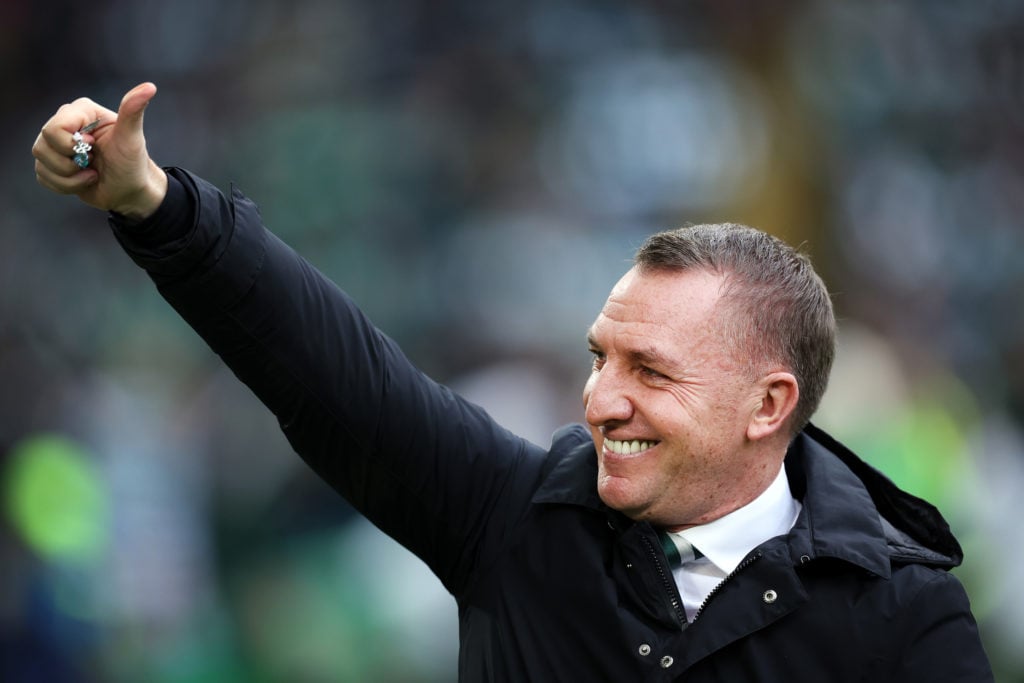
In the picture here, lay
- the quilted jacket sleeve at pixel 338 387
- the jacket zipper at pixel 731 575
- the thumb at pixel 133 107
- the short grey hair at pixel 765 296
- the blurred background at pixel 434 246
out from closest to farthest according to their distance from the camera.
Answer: the thumb at pixel 133 107 < the quilted jacket sleeve at pixel 338 387 < the jacket zipper at pixel 731 575 < the short grey hair at pixel 765 296 < the blurred background at pixel 434 246

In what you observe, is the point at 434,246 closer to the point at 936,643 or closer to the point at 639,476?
the point at 639,476

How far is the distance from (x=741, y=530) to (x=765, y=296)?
1.21 ft

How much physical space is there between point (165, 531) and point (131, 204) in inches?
171

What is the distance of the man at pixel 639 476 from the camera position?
1.98 metres

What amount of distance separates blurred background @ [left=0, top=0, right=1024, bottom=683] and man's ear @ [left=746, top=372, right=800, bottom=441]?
12.2 ft

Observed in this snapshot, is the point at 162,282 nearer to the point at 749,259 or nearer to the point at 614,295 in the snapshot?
the point at 614,295

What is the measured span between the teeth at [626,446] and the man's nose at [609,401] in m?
0.03

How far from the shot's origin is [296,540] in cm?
600

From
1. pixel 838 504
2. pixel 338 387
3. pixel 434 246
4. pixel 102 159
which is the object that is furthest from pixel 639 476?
pixel 434 246

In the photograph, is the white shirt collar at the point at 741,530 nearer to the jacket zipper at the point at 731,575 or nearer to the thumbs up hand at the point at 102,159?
the jacket zipper at the point at 731,575

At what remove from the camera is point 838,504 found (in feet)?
7.14

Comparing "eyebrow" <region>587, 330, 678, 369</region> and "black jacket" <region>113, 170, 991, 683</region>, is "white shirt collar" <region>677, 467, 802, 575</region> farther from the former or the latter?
"eyebrow" <region>587, 330, 678, 369</region>

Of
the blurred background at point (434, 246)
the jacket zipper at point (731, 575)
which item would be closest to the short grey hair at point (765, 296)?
the jacket zipper at point (731, 575)

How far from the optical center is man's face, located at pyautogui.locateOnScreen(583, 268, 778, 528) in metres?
2.13
